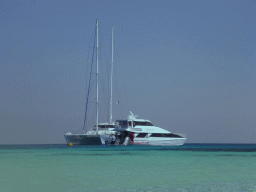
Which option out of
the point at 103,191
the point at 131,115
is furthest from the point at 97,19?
the point at 103,191

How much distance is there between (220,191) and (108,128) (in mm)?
59640

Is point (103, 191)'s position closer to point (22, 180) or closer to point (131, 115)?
point (22, 180)

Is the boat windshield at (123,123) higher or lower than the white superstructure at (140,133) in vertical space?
higher

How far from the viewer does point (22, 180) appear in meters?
16.7

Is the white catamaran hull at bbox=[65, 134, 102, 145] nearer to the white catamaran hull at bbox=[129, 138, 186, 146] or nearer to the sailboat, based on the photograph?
the sailboat

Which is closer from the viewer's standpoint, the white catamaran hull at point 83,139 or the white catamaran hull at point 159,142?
the white catamaran hull at point 159,142

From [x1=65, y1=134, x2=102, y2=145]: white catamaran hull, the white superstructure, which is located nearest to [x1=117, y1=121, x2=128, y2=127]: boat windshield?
the white superstructure

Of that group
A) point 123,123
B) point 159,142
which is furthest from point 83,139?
point 159,142

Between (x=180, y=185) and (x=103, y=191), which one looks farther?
(x=180, y=185)

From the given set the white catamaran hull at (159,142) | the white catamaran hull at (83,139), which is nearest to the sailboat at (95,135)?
the white catamaran hull at (83,139)

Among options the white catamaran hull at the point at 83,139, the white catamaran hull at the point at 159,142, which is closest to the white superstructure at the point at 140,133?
the white catamaran hull at the point at 159,142

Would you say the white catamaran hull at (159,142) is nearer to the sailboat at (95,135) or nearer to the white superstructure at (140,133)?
the white superstructure at (140,133)

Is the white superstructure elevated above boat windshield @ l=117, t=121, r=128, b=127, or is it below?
below

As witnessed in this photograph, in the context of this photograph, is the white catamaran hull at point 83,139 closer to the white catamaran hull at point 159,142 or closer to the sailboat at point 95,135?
the sailboat at point 95,135
